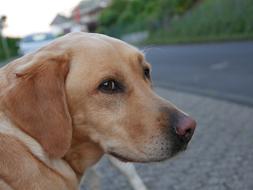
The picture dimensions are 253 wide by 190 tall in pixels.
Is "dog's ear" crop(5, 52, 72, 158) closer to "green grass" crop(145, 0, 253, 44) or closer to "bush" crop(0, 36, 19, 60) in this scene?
"green grass" crop(145, 0, 253, 44)

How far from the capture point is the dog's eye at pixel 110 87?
2.90m

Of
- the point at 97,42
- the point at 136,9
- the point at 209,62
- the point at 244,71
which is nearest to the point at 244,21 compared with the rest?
the point at 209,62

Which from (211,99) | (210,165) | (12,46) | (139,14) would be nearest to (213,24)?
(211,99)

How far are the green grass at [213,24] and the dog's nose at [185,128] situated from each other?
53.6ft

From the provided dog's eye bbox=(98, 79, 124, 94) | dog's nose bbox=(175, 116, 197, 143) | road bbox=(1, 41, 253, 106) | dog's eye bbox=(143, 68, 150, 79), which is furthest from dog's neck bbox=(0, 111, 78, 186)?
road bbox=(1, 41, 253, 106)

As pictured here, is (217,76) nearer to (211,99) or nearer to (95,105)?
(211,99)

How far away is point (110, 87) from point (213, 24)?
21.6 m

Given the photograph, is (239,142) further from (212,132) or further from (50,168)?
(50,168)

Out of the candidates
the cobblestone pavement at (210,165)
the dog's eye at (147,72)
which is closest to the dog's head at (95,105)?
the dog's eye at (147,72)

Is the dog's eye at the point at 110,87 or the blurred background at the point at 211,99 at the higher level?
the dog's eye at the point at 110,87

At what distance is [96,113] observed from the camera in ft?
9.48

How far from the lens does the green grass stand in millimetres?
20578

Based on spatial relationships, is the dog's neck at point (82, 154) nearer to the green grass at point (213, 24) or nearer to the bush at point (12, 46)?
the green grass at point (213, 24)

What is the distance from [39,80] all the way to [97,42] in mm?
523
